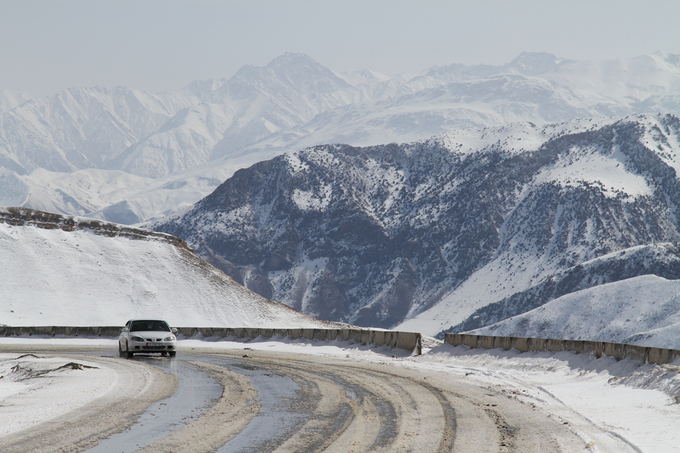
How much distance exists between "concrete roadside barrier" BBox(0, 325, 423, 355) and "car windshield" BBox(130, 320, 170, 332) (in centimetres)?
1136

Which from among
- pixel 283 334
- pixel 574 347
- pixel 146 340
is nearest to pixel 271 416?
pixel 574 347

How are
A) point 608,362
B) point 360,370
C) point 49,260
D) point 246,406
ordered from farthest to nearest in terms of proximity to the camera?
point 49,260
point 360,370
point 608,362
point 246,406

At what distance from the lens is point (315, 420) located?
59.3 feet

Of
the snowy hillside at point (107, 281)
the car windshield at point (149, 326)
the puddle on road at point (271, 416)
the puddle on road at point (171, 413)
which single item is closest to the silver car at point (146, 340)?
the car windshield at point (149, 326)

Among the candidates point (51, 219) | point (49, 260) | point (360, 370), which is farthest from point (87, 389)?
point (51, 219)

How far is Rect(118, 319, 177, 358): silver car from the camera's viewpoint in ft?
131

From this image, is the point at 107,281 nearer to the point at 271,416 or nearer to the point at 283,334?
the point at 283,334

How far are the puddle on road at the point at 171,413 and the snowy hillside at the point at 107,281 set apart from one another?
8733 centimetres

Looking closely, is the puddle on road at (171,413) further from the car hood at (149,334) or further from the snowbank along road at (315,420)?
the car hood at (149,334)

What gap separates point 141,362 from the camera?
37.0m

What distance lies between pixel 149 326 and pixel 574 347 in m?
18.9

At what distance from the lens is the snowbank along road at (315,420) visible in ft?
49.6

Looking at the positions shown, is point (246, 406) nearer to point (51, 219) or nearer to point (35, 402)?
point (35, 402)

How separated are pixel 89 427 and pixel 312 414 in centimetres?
445
